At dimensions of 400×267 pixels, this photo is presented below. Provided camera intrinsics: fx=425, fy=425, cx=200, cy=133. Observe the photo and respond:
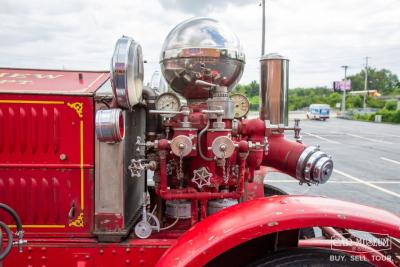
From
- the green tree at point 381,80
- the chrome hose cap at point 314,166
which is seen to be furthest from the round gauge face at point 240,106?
the green tree at point 381,80

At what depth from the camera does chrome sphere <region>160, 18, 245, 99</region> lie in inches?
117

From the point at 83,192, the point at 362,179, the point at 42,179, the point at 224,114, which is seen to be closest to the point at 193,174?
the point at 224,114

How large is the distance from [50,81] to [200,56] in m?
1.03

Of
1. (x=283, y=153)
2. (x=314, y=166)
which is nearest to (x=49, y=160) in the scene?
(x=283, y=153)

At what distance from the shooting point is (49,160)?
265 cm

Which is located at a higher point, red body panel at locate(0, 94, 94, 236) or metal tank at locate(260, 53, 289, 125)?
metal tank at locate(260, 53, 289, 125)

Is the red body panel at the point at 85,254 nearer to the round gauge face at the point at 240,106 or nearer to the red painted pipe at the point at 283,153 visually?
the red painted pipe at the point at 283,153

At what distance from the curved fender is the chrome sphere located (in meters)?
1.07

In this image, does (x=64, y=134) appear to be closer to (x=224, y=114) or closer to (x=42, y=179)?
(x=42, y=179)

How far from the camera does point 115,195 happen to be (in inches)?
103

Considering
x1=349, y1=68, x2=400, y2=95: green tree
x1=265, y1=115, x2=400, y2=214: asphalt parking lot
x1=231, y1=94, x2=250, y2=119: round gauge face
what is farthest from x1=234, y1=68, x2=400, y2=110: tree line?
x1=231, y1=94, x2=250, y2=119: round gauge face

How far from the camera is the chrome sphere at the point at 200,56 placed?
2.96 metres

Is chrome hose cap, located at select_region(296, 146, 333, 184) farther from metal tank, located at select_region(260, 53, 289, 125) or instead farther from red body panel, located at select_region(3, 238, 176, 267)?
red body panel, located at select_region(3, 238, 176, 267)

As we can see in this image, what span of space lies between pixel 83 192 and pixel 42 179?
11.0 inches
